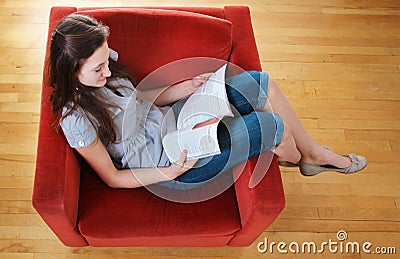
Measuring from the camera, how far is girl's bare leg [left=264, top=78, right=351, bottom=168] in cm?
151

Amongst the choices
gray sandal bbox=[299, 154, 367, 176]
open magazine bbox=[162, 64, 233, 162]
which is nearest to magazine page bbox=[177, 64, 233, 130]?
open magazine bbox=[162, 64, 233, 162]

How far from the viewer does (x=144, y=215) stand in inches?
55.2

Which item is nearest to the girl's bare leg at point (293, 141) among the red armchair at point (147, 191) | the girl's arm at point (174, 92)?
the red armchair at point (147, 191)

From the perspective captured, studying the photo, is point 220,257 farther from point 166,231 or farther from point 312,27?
point 312,27

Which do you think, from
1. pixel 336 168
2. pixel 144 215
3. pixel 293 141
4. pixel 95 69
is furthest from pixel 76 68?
pixel 336 168

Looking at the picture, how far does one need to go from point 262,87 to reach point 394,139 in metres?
0.87

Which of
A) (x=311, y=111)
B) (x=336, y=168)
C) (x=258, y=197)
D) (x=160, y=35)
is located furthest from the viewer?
(x=311, y=111)

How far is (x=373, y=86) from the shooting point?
2199 mm

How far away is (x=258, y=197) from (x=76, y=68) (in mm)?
580

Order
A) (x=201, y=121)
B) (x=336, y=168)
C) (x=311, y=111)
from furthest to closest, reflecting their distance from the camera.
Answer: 1. (x=311, y=111)
2. (x=336, y=168)
3. (x=201, y=121)

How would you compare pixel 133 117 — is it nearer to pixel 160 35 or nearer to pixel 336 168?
pixel 160 35

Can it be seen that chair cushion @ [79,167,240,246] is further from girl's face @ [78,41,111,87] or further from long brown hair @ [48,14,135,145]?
girl's face @ [78,41,111,87]

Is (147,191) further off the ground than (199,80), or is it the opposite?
(199,80)

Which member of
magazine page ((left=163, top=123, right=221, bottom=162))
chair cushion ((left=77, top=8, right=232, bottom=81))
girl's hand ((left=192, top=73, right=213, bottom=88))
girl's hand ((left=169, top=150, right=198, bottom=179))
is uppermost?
→ chair cushion ((left=77, top=8, right=232, bottom=81))
